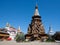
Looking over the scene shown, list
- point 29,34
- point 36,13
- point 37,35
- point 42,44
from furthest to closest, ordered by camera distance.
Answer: point 36,13 → point 29,34 → point 37,35 → point 42,44

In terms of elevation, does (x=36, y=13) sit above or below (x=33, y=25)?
above

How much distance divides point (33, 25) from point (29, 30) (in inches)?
82.2

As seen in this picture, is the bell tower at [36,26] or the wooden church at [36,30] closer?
the wooden church at [36,30]

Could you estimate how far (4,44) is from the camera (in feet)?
58.7

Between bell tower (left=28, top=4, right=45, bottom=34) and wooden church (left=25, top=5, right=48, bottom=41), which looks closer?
wooden church (left=25, top=5, right=48, bottom=41)

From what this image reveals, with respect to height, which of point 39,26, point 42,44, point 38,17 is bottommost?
point 42,44

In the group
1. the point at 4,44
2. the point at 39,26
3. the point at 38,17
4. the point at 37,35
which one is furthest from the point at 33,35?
the point at 4,44

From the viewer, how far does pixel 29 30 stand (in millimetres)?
45000

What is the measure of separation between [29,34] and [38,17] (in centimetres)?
616

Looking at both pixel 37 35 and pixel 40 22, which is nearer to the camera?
pixel 37 35

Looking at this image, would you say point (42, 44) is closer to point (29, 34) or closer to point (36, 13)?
point (29, 34)

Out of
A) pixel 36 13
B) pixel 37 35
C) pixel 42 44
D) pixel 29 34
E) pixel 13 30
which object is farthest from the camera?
pixel 13 30

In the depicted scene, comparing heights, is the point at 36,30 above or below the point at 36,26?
below

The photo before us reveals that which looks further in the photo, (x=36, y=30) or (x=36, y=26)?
(x=36, y=26)
